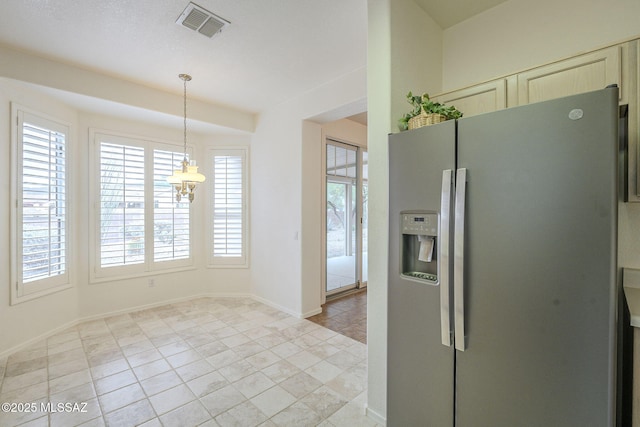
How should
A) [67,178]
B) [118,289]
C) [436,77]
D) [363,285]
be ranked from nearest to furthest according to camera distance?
[436,77] → [67,178] → [118,289] → [363,285]

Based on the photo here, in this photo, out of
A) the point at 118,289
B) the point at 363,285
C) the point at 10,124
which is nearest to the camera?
the point at 10,124

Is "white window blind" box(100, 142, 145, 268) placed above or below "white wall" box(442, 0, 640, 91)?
below

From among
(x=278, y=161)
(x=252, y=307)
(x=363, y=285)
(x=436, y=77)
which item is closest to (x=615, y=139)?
(x=436, y=77)

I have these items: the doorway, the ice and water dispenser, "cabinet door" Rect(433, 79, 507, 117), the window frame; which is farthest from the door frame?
the ice and water dispenser

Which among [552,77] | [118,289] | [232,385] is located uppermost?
[552,77]

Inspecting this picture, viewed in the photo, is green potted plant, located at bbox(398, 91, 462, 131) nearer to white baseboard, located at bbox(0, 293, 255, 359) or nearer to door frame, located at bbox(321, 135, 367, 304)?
door frame, located at bbox(321, 135, 367, 304)

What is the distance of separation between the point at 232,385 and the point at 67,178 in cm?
320

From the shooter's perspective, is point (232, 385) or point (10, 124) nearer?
point (232, 385)

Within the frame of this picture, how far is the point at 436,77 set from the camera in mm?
2258

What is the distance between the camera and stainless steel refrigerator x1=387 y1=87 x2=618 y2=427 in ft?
3.58

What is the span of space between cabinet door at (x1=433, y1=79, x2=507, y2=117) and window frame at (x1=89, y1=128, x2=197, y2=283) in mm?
3961

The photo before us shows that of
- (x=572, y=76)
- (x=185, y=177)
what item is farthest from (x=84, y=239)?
(x=572, y=76)

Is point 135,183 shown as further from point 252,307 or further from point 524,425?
point 524,425

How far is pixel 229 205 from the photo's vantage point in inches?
184
